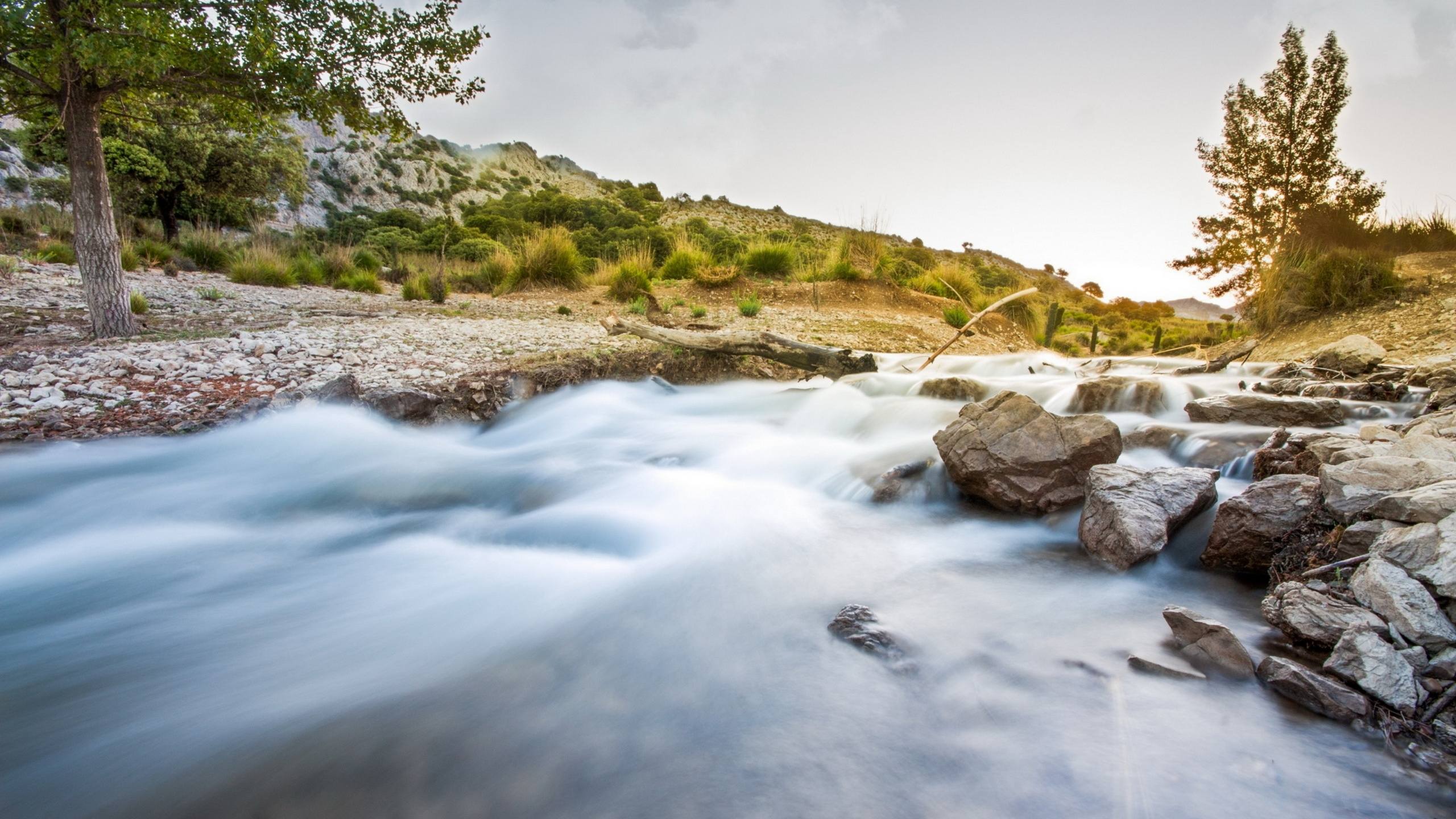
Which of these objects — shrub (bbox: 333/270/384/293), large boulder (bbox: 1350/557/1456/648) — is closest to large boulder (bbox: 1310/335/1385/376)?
large boulder (bbox: 1350/557/1456/648)

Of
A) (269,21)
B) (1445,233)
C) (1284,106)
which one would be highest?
(1284,106)

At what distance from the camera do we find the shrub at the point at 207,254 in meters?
13.8

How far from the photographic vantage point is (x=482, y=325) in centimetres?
761

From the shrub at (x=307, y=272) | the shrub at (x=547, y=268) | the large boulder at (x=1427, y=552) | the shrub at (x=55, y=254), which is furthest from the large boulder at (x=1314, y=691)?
the shrub at (x=55, y=254)

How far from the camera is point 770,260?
43.3 feet

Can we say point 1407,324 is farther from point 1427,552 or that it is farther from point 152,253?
point 152,253

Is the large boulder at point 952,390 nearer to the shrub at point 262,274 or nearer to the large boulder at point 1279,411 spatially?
the large boulder at point 1279,411

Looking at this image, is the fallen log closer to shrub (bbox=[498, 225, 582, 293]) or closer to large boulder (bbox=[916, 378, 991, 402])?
large boulder (bbox=[916, 378, 991, 402])

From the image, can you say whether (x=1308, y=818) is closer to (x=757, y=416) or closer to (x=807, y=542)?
(x=807, y=542)

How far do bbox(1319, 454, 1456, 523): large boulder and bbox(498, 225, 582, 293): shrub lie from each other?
1239cm

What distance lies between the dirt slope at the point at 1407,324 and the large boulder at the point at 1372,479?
538 cm

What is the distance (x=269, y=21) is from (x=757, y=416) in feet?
20.5

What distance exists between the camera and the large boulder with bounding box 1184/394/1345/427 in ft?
13.2

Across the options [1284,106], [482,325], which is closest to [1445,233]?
[1284,106]
